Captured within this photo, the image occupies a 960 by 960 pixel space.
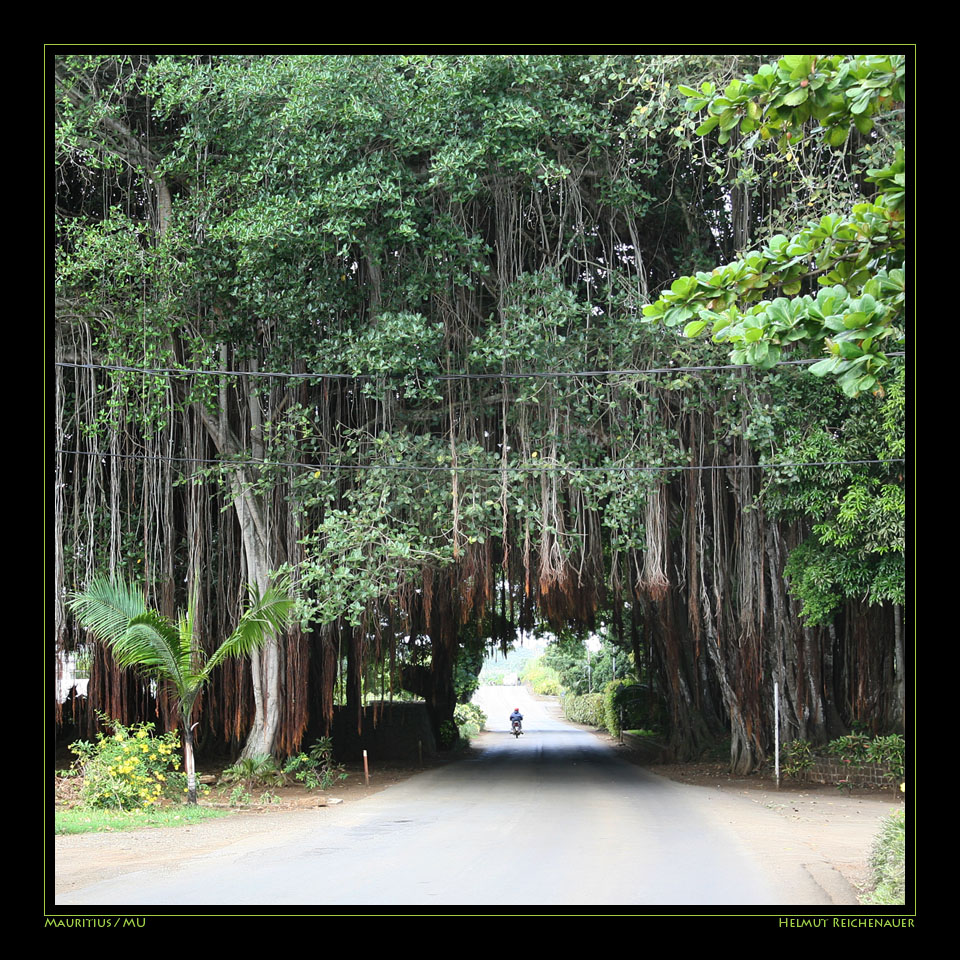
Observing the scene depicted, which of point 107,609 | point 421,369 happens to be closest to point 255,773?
point 107,609

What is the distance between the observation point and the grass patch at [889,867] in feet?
13.8

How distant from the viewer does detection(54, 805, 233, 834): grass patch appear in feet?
22.8

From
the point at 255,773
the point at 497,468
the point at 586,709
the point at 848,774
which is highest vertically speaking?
Result: the point at 497,468

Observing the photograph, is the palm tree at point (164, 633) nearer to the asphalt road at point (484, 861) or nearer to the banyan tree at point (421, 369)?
the banyan tree at point (421, 369)

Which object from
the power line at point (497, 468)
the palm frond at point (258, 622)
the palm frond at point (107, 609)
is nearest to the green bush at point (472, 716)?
the power line at point (497, 468)

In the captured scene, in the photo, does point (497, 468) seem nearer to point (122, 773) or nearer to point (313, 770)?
point (313, 770)

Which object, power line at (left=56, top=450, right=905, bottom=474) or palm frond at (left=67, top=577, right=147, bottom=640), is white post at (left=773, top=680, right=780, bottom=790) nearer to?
power line at (left=56, top=450, right=905, bottom=474)

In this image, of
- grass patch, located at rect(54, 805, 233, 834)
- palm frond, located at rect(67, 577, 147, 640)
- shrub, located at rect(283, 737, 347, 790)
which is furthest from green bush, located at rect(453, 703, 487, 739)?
palm frond, located at rect(67, 577, 147, 640)

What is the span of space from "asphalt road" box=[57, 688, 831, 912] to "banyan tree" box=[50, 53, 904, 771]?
205 centimetres

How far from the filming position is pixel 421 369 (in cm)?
912

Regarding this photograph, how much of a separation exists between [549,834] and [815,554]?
4.25 m

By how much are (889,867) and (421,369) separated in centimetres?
604
